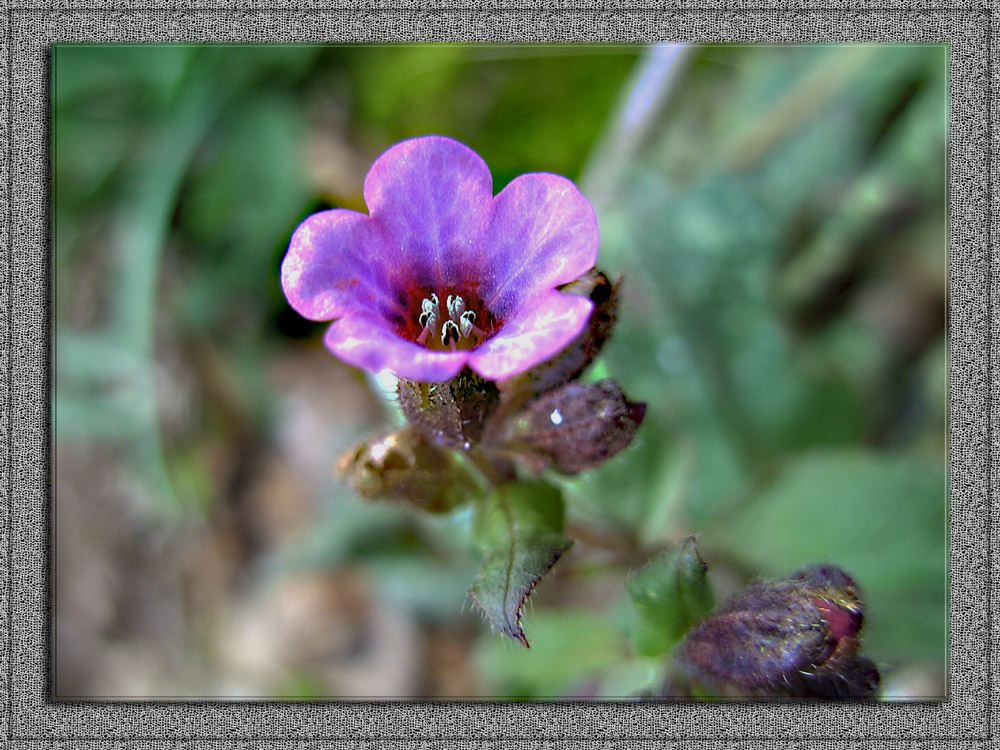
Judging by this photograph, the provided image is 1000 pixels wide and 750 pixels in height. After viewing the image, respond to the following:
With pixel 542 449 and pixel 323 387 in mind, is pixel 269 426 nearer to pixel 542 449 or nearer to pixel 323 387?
pixel 323 387

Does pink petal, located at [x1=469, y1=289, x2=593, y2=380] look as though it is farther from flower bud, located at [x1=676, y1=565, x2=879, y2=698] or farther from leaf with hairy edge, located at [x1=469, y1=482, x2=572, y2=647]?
flower bud, located at [x1=676, y1=565, x2=879, y2=698]

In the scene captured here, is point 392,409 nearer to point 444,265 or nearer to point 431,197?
point 444,265

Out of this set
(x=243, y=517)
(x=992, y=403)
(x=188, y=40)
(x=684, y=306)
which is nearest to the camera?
(x=992, y=403)

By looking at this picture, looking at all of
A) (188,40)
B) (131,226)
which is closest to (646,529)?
(188,40)

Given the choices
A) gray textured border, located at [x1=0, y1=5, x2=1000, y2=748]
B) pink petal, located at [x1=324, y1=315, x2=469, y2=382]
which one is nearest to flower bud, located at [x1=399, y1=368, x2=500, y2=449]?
pink petal, located at [x1=324, y1=315, x2=469, y2=382]

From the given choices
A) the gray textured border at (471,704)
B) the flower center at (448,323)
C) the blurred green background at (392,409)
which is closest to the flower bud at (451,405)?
the flower center at (448,323)

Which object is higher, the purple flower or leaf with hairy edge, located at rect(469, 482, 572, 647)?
the purple flower
